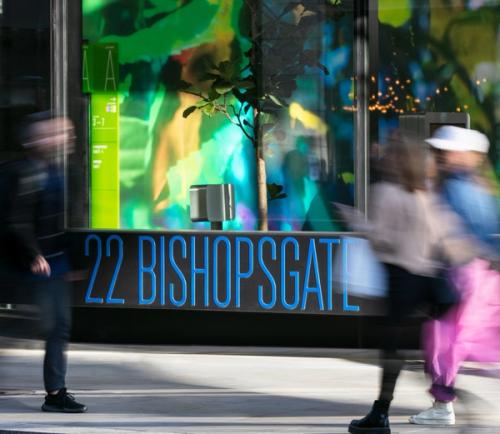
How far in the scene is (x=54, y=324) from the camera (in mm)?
8109

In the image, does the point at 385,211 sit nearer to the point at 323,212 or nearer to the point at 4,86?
the point at 323,212

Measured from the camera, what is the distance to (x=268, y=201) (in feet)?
38.4

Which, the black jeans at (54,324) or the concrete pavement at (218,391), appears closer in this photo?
the concrete pavement at (218,391)

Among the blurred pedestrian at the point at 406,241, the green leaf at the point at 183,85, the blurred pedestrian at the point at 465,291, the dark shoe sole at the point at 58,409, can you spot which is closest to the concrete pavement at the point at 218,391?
the dark shoe sole at the point at 58,409

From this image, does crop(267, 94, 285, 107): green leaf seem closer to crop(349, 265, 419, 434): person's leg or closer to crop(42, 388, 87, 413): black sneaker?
crop(42, 388, 87, 413): black sneaker

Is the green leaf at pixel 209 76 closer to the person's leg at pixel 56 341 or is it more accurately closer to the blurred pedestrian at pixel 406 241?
the person's leg at pixel 56 341

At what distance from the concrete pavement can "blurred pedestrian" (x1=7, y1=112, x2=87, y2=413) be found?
565 millimetres

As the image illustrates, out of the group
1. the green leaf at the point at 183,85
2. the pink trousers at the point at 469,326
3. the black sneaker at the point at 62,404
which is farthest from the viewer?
the green leaf at the point at 183,85

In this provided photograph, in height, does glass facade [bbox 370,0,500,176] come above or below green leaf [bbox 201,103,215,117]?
above

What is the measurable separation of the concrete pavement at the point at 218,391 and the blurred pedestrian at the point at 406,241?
50cm

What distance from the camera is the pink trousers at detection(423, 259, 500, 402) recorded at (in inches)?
276

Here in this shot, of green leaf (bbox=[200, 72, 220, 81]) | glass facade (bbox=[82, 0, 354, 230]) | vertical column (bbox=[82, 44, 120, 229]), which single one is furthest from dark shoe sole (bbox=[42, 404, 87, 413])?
green leaf (bbox=[200, 72, 220, 81])

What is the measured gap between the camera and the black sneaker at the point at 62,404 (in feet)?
27.0

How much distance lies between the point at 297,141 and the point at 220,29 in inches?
48.2
